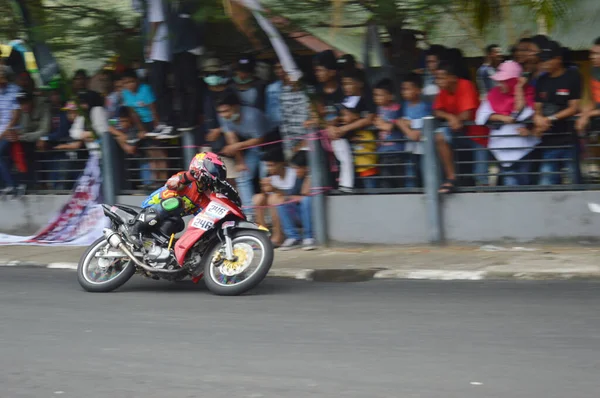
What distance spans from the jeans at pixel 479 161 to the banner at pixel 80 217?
209 inches

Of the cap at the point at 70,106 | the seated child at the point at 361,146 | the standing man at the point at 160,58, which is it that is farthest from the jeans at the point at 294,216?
the cap at the point at 70,106

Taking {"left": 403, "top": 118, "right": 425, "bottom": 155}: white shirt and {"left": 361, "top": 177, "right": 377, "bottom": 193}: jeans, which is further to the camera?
{"left": 361, "top": 177, "right": 377, "bottom": 193}: jeans

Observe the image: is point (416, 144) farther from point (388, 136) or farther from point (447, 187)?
point (447, 187)

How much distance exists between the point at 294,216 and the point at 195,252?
10.1 ft

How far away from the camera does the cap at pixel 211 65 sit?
504 inches

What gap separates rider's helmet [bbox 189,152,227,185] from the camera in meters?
8.84

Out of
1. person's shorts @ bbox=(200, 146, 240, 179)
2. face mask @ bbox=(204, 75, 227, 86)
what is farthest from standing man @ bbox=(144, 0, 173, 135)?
person's shorts @ bbox=(200, 146, 240, 179)

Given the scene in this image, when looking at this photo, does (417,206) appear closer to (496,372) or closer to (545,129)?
(545,129)

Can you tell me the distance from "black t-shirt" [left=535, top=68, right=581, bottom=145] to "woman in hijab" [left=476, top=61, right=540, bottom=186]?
0.18 meters

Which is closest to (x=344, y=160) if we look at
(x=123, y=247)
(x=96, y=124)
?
(x=123, y=247)

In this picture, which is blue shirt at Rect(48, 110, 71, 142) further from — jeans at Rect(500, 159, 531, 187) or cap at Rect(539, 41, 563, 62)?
cap at Rect(539, 41, 563, 62)

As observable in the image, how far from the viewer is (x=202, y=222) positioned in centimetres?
880

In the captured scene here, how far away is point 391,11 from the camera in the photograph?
1087cm

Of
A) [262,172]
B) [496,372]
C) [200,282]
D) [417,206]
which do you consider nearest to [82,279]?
[200,282]
